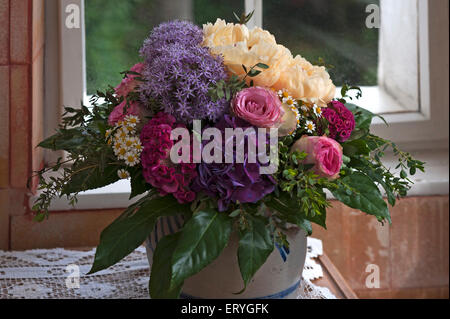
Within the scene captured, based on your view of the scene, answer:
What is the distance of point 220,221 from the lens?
68 centimetres

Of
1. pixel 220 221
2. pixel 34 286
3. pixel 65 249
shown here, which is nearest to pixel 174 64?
pixel 220 221

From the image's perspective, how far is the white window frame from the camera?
Result: 4.09 feet

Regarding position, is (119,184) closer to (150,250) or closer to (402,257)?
(150,250)

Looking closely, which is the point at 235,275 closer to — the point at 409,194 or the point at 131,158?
the point at 131,158

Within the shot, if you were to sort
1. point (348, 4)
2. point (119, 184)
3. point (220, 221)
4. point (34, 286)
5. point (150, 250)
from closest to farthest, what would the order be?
point (220, 221) < point (150, 250) < point (34, 286) < point (119, 184) < point (348, 4)

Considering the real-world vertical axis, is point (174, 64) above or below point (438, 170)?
above

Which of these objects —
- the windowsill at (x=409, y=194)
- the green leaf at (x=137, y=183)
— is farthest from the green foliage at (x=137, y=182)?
the windowsill at (x=409, y=194)

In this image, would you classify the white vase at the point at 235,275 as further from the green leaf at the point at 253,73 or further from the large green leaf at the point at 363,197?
the green leaf at the point at 253,73

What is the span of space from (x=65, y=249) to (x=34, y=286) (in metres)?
0.20

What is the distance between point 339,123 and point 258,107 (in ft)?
0.42

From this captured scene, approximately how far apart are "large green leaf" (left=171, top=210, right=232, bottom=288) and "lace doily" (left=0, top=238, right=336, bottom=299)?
1.11ft

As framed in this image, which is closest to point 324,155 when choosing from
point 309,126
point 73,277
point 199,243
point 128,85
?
point 309,126

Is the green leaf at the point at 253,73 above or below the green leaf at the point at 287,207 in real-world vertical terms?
above

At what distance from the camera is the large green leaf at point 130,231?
2.31ft
